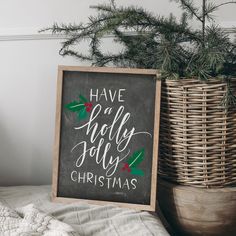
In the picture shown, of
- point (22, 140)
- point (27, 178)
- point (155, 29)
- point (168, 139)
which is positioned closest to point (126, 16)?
point (155, 29)

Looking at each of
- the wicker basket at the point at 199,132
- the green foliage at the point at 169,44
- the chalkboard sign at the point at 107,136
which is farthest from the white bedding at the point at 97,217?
the green foliage at the point at 169,44

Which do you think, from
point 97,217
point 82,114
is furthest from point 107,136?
point 97,217

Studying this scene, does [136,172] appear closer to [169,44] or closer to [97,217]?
[97,217]

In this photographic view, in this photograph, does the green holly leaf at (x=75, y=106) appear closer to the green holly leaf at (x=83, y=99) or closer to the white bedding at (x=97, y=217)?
the green holly leaf at (x=83, y=99)

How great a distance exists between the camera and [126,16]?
1279 millimetres

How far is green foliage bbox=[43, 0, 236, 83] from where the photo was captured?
4.01 ft

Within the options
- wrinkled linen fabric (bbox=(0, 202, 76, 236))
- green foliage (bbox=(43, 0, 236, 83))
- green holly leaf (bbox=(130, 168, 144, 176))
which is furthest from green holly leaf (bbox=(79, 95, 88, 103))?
wrinkled linen fabric (bbox=(0, 202, 76, 236))

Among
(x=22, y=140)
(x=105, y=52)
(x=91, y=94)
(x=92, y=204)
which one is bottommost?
(x=92, y=204)

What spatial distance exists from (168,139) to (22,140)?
2.03ft

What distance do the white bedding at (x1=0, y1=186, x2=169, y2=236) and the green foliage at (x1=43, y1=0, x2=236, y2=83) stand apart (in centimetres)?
43

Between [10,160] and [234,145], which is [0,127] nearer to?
[10,160]

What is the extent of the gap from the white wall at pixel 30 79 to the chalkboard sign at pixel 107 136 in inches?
9.9

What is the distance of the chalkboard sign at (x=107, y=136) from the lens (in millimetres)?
1347

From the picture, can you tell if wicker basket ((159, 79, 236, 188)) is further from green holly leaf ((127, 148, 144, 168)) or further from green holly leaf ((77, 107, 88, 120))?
green holly leaf ((77, 107, 88, 120))
